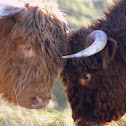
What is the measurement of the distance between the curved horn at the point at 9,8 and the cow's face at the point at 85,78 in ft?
3.23

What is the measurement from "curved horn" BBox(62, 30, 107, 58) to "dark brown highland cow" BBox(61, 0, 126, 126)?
132mm

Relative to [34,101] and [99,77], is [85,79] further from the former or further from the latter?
[34,101]

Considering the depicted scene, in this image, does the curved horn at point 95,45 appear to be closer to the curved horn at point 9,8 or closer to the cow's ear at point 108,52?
the cow's ear at point 108,52

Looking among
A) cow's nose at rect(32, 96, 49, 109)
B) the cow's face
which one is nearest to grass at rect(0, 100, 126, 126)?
cow's nose at rect(32, 96, 49, 109)

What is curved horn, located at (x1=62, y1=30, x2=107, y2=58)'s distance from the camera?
15.1ft

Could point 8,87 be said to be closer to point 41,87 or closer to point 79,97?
point 41,87

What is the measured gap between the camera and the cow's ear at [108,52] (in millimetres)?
5012

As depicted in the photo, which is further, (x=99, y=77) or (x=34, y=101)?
(x=99, y=77)

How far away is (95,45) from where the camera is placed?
473 centimetres

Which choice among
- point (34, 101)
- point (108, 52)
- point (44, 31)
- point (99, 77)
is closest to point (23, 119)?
point (34, 101)

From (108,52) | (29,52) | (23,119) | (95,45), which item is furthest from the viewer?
(23,119)

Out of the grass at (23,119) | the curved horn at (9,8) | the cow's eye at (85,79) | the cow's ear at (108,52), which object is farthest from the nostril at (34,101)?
the curved horn at (9,8)

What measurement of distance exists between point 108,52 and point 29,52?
1.26 metres

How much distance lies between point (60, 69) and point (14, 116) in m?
1.35
